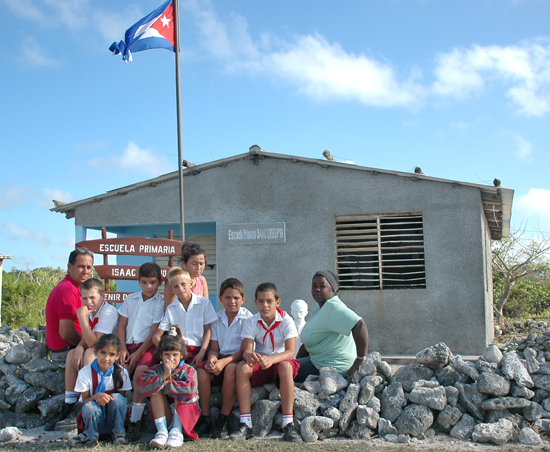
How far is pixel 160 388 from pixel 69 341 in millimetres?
1344

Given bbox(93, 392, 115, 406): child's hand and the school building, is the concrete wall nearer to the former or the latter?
the school building

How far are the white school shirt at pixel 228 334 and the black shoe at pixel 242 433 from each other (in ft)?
2.07

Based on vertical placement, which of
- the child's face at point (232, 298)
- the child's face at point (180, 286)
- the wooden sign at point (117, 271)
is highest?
the wooden sign at point (117, 271)

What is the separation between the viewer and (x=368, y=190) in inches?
346

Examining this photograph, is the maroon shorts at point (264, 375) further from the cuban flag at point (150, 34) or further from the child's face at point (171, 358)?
the cuban flag at point (150, 34)

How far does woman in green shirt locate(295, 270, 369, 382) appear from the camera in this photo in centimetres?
437

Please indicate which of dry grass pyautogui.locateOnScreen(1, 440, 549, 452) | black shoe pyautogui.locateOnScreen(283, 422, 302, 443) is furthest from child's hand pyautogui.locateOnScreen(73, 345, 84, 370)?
black shoe pyautogui.locateOnScreen(283, 422, 302, 443)

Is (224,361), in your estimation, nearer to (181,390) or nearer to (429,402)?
(181,390)

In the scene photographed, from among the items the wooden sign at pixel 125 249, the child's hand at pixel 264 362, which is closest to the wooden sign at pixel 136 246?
the wooden sign at pixel 125 249

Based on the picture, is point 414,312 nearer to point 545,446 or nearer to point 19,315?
point 545,446

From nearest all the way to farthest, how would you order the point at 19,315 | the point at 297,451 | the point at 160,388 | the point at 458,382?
the point at 297,451 < the point at 160,388 < the point at 458,382 < the point at 19,315

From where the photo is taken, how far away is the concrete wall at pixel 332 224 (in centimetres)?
823

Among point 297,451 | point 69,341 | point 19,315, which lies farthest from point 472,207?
point 19,315

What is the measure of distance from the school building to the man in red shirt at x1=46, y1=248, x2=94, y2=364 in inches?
175
